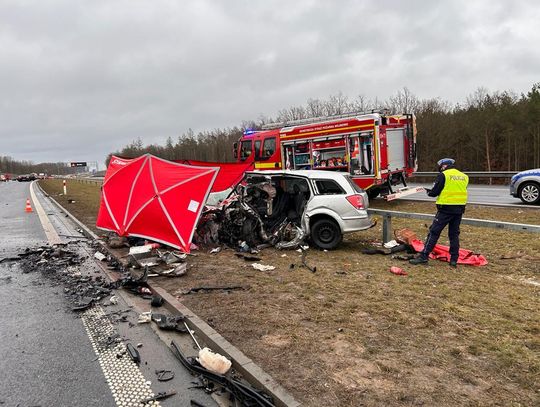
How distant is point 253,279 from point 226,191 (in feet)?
12.2

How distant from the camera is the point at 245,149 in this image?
17.1 metres

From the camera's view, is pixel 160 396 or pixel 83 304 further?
pixel 83 304

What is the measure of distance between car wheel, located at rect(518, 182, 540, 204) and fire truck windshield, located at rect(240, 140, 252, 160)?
10.2 m

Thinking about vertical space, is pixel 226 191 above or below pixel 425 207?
above

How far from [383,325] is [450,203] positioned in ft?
10.8

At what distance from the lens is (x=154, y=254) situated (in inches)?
304

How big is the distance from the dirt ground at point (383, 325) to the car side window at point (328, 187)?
1.43 metres

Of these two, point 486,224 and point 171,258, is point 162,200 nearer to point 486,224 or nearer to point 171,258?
point 171,258

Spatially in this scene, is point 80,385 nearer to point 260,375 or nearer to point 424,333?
point 260,375

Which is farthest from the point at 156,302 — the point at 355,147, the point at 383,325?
the point at 355,147

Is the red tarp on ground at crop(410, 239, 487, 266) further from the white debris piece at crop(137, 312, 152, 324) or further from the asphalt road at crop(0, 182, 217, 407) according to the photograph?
the asphalt road at crop(0, 182, 217, 407)

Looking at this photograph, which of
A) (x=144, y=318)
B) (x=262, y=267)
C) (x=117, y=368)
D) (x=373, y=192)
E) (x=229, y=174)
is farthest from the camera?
(x=373, y=192)

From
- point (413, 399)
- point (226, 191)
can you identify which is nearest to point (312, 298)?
point (413, 399)

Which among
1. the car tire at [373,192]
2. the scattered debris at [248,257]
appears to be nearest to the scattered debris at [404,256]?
the scattered debris at [248,257]
